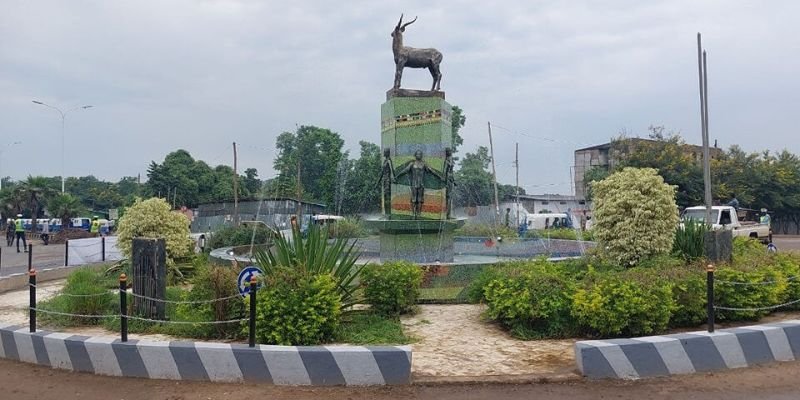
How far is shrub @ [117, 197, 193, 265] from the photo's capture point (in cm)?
1170

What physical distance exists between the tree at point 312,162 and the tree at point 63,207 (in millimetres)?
15066

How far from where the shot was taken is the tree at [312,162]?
51.9 metres

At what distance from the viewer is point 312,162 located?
5378 centimetres

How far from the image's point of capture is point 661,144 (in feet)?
132

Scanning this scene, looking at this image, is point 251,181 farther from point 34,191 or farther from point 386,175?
point 386,175

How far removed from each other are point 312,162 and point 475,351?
48.0 m

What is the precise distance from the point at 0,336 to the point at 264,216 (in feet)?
109

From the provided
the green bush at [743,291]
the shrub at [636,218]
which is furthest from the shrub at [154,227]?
the green bush at [743,291]

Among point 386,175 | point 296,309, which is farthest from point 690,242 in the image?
point 386,175

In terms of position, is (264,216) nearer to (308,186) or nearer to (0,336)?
(308,186)

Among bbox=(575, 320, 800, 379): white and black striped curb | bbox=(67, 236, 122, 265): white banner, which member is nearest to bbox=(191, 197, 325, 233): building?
bbox=(67, 236, 122, 265): white banner

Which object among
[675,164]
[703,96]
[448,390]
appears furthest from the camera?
[675,164]

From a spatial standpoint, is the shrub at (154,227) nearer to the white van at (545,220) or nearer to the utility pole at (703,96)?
the utility pole at (703,96)

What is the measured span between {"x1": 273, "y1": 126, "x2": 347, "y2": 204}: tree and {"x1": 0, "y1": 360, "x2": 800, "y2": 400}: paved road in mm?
45363
